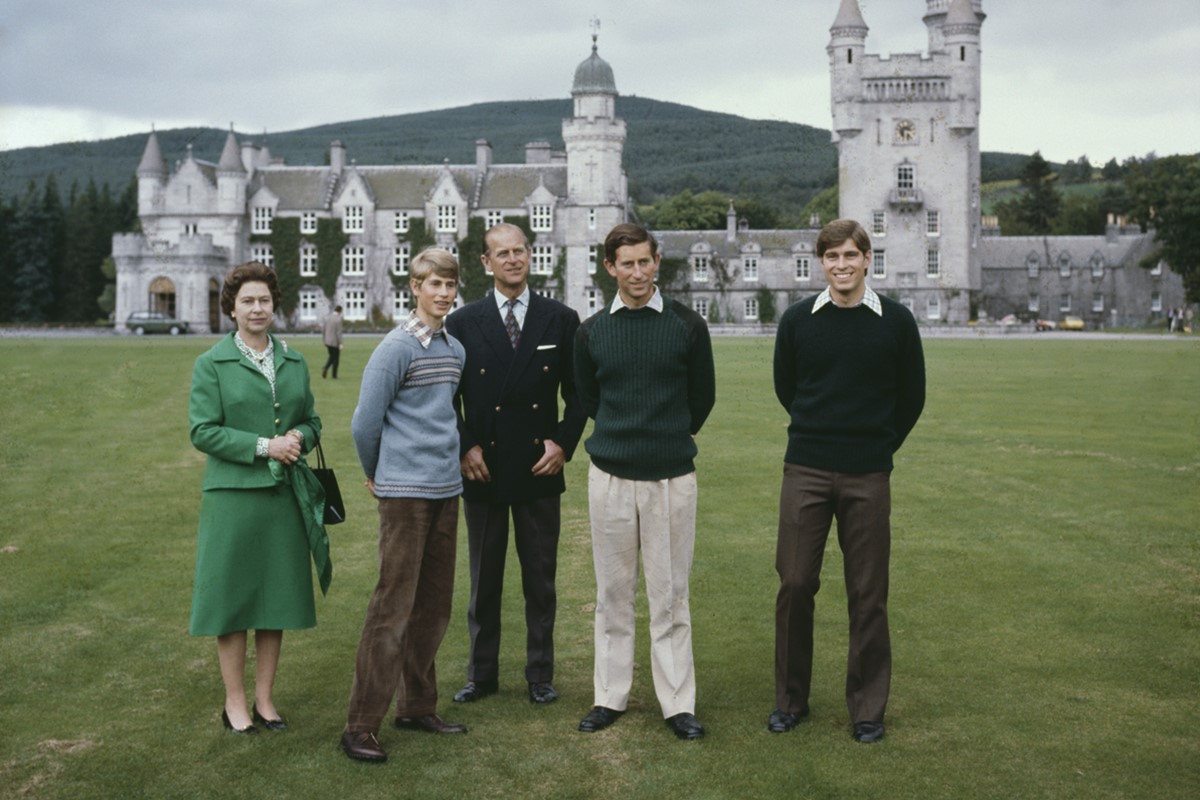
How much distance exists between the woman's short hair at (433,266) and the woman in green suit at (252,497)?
2.31 feet

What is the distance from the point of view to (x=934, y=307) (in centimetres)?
7656

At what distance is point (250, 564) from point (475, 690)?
1.38m

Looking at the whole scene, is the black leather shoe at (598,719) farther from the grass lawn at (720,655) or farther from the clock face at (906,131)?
the clock face at (906,131)

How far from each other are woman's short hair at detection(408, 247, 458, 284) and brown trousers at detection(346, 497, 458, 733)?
1.03m

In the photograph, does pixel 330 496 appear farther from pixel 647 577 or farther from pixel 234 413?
pixel 647 577

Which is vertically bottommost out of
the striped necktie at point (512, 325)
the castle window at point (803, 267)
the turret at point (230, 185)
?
the striped necktie at point (512, 325)

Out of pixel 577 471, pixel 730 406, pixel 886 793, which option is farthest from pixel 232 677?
pixel 730 406

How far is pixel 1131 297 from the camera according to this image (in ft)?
302

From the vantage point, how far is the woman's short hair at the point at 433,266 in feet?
19.4

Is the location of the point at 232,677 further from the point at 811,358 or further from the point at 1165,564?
the point at 1165,564

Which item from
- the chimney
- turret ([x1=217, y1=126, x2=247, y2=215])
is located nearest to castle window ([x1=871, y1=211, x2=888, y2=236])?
the chimney

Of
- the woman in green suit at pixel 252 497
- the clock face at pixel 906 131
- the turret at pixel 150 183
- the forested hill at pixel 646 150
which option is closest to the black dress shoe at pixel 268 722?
the woman in green suit at pixel 252 497

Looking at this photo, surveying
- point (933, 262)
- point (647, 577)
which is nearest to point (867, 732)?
point (647, 577)

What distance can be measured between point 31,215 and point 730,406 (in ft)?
221
